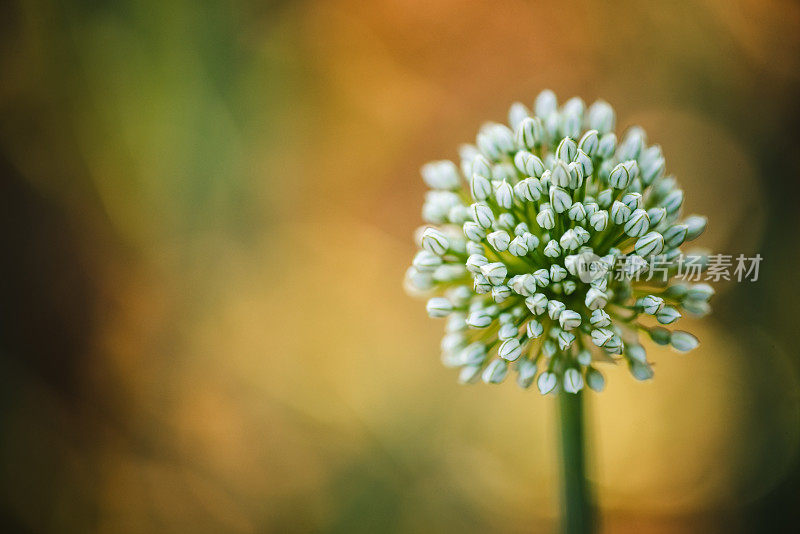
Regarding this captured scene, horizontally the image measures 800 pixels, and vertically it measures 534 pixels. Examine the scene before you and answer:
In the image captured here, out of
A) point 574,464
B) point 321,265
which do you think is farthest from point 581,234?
point 321,265

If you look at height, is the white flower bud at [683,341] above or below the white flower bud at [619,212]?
below

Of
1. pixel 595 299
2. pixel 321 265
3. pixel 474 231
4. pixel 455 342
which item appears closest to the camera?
pixel 595 299

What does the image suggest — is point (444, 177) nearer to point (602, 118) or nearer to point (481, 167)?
point (481, 167)

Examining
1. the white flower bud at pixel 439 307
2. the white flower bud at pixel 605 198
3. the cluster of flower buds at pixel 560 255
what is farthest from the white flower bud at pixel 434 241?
the white flower bud at pixel 605 198

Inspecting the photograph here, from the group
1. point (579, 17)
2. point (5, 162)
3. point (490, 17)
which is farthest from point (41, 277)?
point (579, 17)

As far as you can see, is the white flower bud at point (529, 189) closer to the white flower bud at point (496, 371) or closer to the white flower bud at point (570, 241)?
the white flower bud at point (570, 241)

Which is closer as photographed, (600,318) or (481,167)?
(600,318)

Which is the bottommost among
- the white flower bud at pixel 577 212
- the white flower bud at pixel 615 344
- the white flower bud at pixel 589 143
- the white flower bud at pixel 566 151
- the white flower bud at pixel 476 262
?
the white flower bud at pixel 615 344
